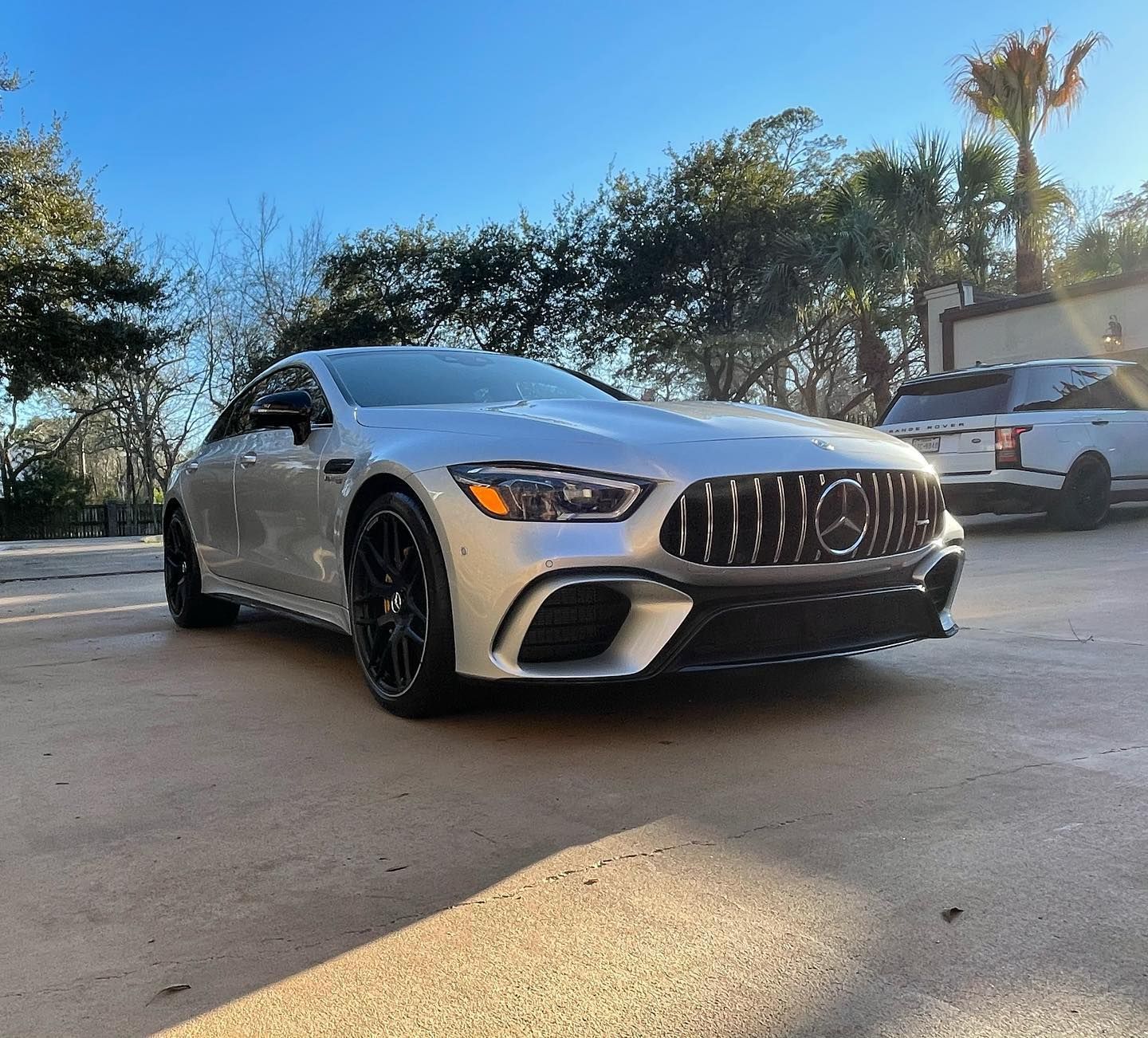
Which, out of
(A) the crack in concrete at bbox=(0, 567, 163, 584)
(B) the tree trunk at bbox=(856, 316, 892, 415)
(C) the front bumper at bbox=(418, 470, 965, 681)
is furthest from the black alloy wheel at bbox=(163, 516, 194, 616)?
(B) the tree trunk at bbox=(856, 316, 892, 415)

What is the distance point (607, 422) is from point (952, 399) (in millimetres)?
7114

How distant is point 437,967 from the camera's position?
1.85 m

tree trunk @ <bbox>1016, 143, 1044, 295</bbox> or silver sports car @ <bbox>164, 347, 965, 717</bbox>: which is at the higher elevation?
tree trunk @ <bbox>1016, 143, 1044, 295</bbox>

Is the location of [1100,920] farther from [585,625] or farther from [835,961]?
[585,625]

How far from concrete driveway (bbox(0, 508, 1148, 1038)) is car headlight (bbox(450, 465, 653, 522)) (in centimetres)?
70

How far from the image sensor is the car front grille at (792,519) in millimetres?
3188

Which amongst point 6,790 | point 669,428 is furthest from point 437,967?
point 669,428

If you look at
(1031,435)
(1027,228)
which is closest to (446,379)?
(1031,435)

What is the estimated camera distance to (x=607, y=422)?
3582 mm

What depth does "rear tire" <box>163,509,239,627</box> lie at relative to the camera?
594 centimetres

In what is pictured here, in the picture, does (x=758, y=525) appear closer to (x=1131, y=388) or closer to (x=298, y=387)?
(x=298, y=387)

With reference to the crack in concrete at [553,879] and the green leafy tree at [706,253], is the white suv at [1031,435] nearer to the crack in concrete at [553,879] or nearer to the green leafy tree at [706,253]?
the crack in concrete at [553,879]

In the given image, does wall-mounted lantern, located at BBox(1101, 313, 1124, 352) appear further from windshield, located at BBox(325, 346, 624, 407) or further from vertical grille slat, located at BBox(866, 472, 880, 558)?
vertical grille slat, located at BBox(866, 472, 880, 558)

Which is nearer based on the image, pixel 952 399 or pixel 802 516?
pixel 802 516
